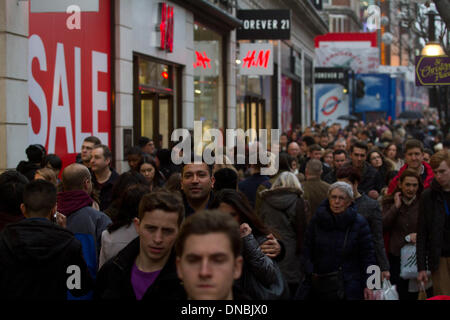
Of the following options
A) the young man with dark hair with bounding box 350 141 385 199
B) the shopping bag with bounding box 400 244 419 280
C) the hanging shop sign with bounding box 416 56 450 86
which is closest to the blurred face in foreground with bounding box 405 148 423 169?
the young man with dark hair with bounding box 350 141 385 199

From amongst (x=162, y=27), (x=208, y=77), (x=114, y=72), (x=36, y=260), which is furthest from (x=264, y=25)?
(x=36, y=260)

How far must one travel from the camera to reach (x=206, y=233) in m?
3.02

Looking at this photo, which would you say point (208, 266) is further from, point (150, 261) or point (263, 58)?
point (263, 58)

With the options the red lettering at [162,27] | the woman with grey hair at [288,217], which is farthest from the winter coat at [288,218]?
the red lettering at [162,27]

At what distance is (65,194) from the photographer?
614cm

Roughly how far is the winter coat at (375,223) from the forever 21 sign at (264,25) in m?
13.7

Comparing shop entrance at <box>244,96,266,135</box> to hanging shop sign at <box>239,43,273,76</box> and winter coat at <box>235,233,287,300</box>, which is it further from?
winter coat at <box>235,233,287,300</box>

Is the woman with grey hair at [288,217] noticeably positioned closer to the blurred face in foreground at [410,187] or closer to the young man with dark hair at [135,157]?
the blurred face in foreground at [410,187]

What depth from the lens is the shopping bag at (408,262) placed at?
809 cm

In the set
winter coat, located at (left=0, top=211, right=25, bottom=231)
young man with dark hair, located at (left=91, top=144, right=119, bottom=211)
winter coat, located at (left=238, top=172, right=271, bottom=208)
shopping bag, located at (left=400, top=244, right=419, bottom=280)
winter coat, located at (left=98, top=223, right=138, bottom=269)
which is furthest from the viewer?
winter coat, located at (left=238, top=172, right=271, bottom=208)

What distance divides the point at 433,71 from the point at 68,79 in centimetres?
615

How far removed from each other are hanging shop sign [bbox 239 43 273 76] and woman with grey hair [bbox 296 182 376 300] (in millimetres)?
14710

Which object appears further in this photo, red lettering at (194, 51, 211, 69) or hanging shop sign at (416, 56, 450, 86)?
red lettering at (194, 51, 211, 69)

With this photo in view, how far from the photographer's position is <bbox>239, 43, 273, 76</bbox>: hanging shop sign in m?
21.5
